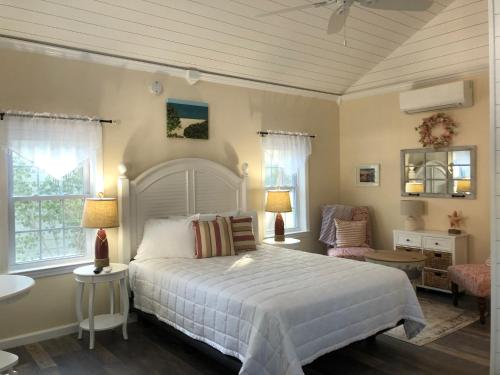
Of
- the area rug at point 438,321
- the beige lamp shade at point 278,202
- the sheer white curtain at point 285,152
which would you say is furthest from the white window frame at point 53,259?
the area rug at point 438,321

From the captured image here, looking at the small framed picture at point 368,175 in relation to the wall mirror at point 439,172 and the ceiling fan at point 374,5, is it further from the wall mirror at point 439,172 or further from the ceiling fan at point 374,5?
the ceiling fan at point 374,5

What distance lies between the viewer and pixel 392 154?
17.9 ft

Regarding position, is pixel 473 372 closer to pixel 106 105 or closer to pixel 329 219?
pixel 329 219

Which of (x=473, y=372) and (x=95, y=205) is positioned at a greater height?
(x=95, y=205)

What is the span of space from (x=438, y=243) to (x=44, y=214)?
4007mm

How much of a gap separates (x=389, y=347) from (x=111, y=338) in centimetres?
230

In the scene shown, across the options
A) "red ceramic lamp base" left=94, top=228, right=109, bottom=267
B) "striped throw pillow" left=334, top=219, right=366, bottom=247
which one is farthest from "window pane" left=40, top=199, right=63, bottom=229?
"striped throw pillow" left=334, top=219, right=366, bottom=247

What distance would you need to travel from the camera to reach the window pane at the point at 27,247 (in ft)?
11.7

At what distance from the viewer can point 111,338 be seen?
3613 mm

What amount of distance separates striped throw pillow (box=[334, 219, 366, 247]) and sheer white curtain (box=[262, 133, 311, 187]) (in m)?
0.94

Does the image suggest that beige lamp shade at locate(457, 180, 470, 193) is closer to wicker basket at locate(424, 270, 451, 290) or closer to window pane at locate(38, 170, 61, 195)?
wicker basket at locate(424, 270, 451, 290)

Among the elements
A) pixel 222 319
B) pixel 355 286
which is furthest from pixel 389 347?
pixel 222 319

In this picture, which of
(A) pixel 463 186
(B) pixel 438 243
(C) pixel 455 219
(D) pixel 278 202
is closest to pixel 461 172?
(A) pixel 463 186

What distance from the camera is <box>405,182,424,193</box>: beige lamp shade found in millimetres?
5137
